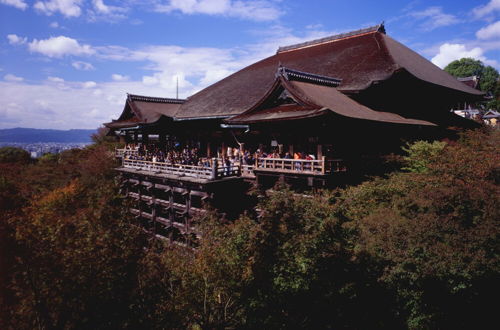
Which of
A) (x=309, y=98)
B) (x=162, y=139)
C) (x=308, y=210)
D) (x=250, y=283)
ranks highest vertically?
(x=309, y=98)

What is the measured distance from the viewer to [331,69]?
20719 millimetres

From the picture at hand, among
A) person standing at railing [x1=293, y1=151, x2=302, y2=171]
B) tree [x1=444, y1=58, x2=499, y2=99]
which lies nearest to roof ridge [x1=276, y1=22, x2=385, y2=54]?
person standing at railing [x1=293, y1=151, x2=302, y2=171]

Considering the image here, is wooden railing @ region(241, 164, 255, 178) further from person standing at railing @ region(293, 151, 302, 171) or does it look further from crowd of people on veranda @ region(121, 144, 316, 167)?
person standing at railing @ region(293, 151, 302, 171)

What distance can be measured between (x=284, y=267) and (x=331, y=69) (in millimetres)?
15931

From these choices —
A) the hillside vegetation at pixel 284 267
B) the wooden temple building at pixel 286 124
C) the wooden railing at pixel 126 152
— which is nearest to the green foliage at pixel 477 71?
the wooden temple building at pixel 286 124

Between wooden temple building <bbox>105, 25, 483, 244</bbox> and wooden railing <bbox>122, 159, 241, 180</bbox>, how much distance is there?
0.20ft

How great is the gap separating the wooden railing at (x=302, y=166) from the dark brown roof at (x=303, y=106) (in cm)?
194

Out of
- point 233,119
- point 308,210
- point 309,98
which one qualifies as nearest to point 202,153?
point 233,119

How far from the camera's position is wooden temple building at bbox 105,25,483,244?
14.5 meters

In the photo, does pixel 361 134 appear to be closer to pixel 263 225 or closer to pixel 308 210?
pixel 308 210

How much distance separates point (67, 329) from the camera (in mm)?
5832

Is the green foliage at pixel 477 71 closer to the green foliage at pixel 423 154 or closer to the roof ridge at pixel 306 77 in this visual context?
the roof ridge at pixel 306 77

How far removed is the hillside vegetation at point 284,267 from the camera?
6.03 metres

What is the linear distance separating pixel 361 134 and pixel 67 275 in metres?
14.1
